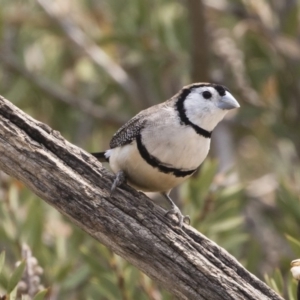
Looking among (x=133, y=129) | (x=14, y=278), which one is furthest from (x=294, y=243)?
(x=14, y=278)

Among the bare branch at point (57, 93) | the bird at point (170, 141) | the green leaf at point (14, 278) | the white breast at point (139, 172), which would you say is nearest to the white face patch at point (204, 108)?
the bird at point (170, 141)

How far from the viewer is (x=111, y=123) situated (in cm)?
492

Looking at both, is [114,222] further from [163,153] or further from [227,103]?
[227,103]

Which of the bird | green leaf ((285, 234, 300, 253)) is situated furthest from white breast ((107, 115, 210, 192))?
green leaf ((285, 234, 300, 253))

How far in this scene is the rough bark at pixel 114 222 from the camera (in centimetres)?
264

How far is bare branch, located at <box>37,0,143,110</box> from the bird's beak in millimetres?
1708

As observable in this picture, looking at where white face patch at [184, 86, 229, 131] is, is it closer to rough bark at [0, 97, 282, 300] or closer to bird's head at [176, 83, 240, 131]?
bird's head at [176, 83, 240, 131]

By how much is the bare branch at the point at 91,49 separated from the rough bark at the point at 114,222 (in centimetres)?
213

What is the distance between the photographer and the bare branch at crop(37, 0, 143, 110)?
477cm

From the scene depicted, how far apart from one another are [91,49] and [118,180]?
215 centimetres

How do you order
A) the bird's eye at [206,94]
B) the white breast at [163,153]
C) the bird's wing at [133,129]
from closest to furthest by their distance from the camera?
1. the white breast at [163,153]
2. the bird's wing at [133,129]
3. the bird's eye at [206,94]

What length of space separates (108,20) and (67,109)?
0.85 meters

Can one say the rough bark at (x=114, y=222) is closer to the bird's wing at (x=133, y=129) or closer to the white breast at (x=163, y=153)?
the white breast at (x=163, y=153)

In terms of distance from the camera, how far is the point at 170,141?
3004mm
